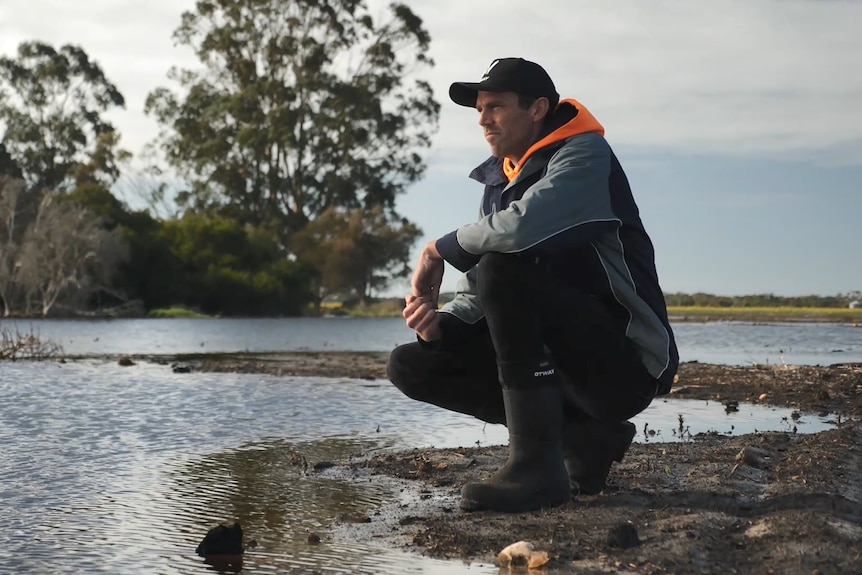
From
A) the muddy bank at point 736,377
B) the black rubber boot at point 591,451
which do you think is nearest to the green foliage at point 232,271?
the muddy bank at point 736,377

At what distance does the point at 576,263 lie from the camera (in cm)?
376

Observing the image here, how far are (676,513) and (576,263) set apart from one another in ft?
2.86

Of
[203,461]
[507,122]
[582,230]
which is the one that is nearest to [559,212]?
[582,230]

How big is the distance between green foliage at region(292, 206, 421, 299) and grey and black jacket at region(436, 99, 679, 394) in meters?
42.4

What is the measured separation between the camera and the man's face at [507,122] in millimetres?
3812

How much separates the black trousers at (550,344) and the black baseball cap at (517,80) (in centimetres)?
59

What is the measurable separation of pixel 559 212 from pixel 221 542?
1.42m

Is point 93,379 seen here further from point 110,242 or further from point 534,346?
point 110,242

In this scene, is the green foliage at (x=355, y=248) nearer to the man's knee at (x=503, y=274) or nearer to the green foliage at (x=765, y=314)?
the green foliage at (x=765, y=314)

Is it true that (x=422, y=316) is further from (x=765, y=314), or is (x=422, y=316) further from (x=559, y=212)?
(x=765, y=314)

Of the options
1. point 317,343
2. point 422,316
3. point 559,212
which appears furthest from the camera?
point 317,343

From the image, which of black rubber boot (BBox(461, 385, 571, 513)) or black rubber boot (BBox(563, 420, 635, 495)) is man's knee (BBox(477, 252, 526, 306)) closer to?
black rubber boot (BBox(461, 385, 571, 513))

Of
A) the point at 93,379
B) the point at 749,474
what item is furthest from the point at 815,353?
the point at 749,474

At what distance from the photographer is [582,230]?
11.7ft
